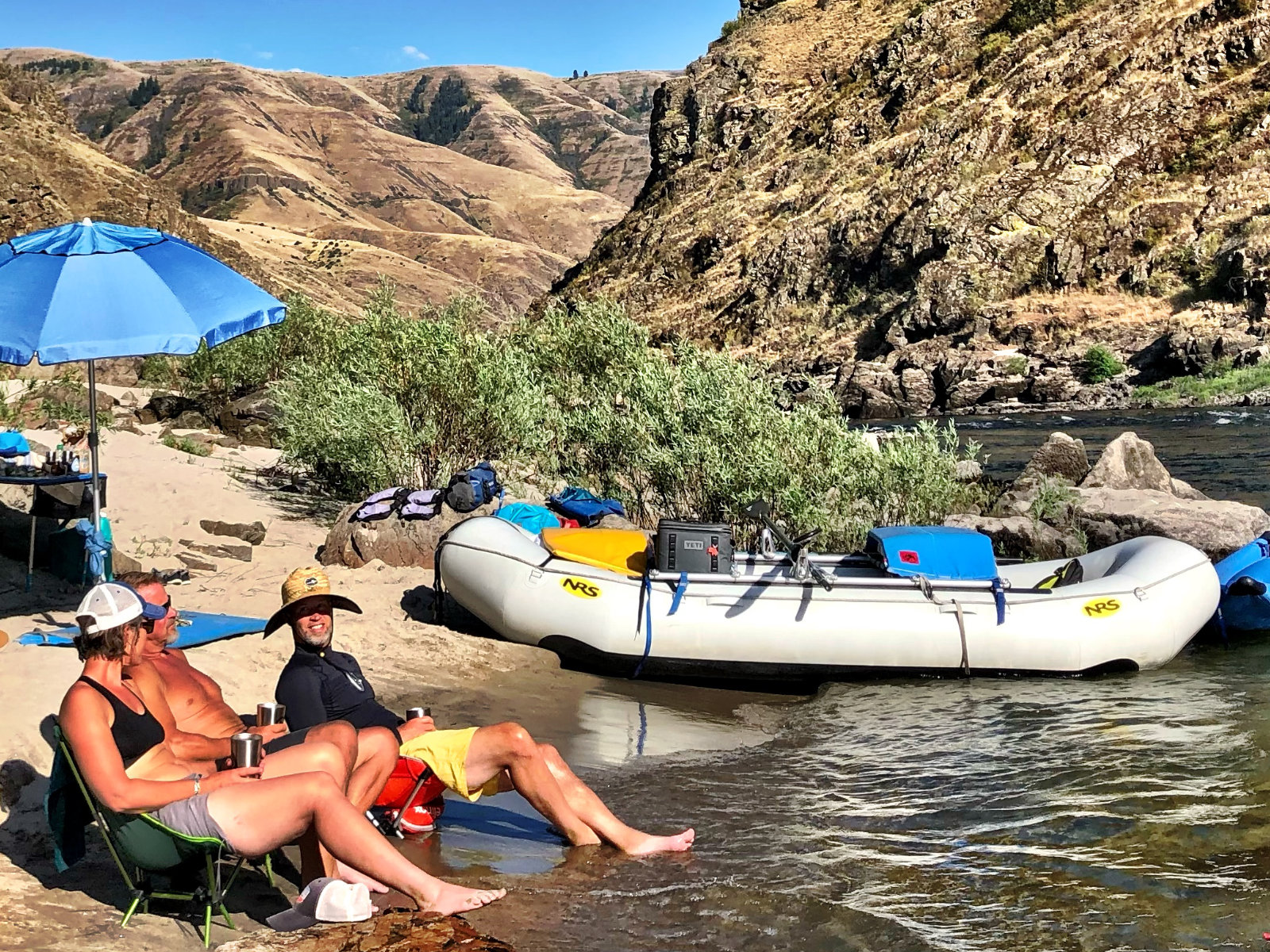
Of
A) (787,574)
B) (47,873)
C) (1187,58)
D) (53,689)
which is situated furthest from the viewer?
(1187,58)

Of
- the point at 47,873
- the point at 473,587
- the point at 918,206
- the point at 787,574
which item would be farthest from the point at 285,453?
the point at 918,206

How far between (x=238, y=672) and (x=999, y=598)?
496 cm

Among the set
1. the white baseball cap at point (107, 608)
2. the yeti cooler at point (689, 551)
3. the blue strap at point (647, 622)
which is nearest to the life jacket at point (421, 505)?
the yeti cooler at point (689, 551)

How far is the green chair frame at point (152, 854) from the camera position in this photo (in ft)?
12.3

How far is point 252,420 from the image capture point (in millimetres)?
18828

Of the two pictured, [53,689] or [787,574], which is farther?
[787,574]

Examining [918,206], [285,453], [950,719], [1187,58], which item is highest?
[1187,58]

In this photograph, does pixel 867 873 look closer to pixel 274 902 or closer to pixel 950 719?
pixel 274 902

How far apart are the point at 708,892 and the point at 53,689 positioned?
3274mm

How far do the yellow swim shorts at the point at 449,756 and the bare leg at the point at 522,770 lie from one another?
0.02 meters

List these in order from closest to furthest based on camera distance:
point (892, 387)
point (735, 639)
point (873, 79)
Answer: point (735, 639) < point (892, 387) < point (873, 79)

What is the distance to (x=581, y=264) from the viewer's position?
2717 inches

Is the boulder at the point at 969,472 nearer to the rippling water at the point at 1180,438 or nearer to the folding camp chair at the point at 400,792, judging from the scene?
the rippling water at the point at 1180,438

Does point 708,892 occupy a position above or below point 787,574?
below
